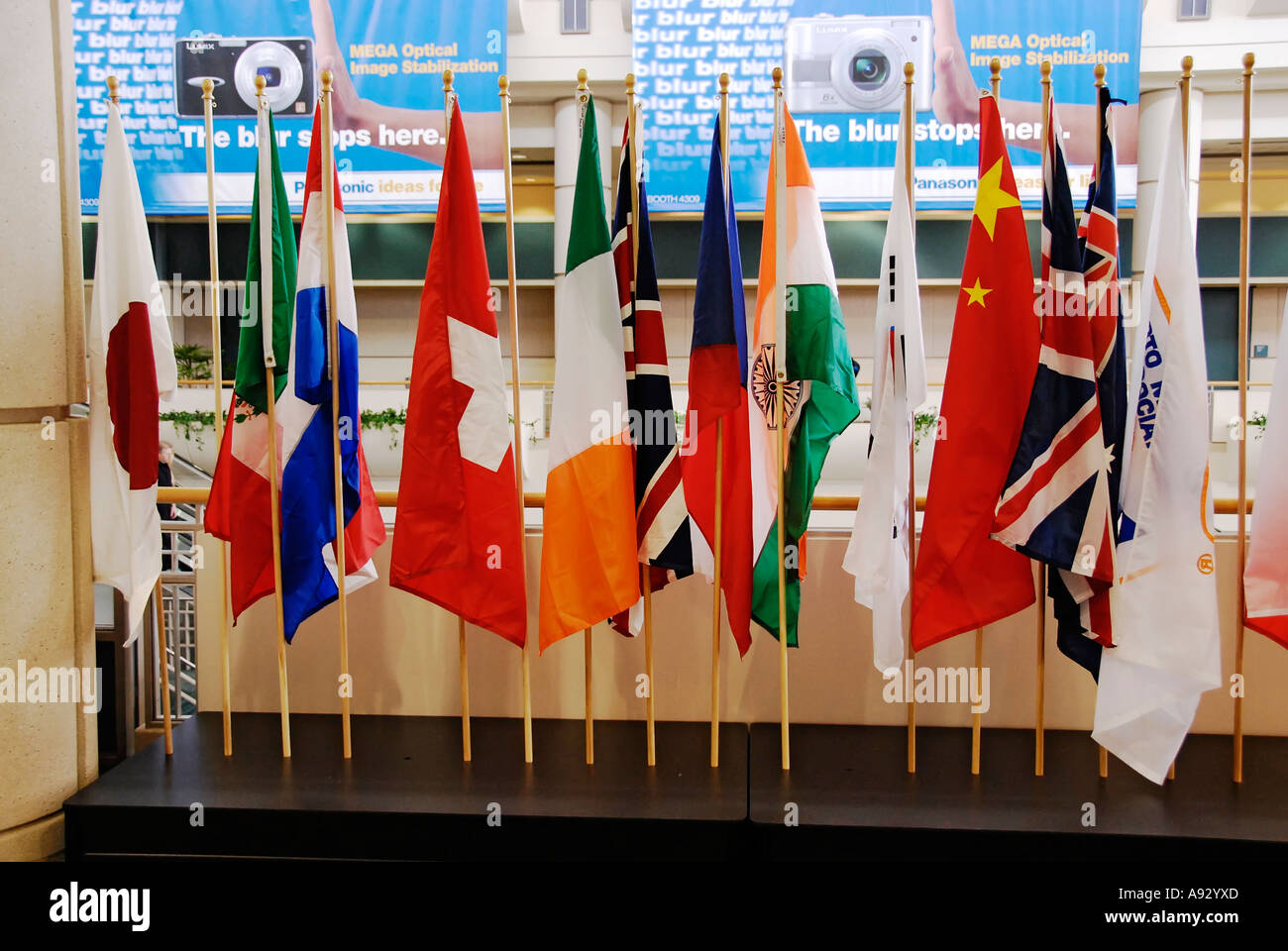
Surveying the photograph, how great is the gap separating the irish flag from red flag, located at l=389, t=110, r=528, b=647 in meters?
0.68

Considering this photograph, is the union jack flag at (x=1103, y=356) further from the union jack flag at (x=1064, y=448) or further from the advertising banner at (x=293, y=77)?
the advertising banner at (x=293, y=77)

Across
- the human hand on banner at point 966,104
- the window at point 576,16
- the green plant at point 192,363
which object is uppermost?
the window at point 576,16

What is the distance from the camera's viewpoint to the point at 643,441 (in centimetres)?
243

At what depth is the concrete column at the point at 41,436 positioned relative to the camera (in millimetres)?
2307

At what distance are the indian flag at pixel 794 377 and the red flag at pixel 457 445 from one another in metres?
0.66

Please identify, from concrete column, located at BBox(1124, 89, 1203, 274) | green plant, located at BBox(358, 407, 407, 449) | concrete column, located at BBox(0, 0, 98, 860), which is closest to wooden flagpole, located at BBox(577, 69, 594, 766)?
concrete column, located at BBox(0, 0, 98, 860)

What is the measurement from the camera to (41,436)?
7.78ft

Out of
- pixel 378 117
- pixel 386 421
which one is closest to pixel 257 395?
pixel 386 421

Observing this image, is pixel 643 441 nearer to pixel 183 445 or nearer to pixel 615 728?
pixel 615 728

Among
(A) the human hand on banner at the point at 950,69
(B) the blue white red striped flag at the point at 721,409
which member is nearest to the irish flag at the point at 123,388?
(B) the blue white red striped flag at the point at 721,409

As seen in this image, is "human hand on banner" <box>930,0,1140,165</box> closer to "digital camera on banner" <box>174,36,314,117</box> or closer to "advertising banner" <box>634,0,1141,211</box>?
"advertising banner" <box>634,0,1141,211</box>

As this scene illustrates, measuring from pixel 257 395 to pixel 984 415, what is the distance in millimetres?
1888
